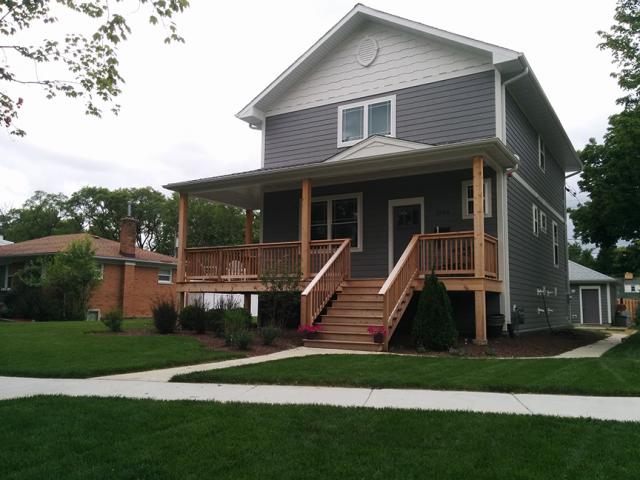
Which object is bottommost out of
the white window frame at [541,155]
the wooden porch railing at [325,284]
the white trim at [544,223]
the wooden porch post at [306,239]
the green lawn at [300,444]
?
the green lawn at [300,444]

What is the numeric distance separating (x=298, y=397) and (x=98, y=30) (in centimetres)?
564

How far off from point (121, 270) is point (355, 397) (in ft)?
72.5

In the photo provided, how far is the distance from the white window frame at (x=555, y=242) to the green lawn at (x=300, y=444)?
49.0 feet

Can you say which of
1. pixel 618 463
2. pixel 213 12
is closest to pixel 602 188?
pixel 213 12

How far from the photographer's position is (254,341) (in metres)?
11.2

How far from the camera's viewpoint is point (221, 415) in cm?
496

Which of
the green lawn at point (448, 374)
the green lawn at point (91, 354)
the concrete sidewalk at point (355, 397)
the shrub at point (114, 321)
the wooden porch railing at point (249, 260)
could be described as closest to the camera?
the concrete sidewalk at point (355, 397)

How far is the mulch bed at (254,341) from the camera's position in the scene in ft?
33.1

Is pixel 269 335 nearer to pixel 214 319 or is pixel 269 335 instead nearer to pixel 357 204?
pixel 214 319

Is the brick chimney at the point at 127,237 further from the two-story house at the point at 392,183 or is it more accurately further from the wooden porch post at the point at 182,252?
the wooden porch post at the point at 182,252

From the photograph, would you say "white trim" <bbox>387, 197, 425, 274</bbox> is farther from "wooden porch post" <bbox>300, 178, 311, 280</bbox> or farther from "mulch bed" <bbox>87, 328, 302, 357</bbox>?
"mulch bed" <bbox>87, 328, 302, 357</bbox>

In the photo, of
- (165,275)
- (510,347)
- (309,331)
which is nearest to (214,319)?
(309,331)

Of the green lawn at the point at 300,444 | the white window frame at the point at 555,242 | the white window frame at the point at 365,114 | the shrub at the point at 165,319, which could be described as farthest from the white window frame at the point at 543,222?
the green lawn at the point at 300,444

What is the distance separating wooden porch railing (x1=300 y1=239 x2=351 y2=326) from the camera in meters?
11.0
